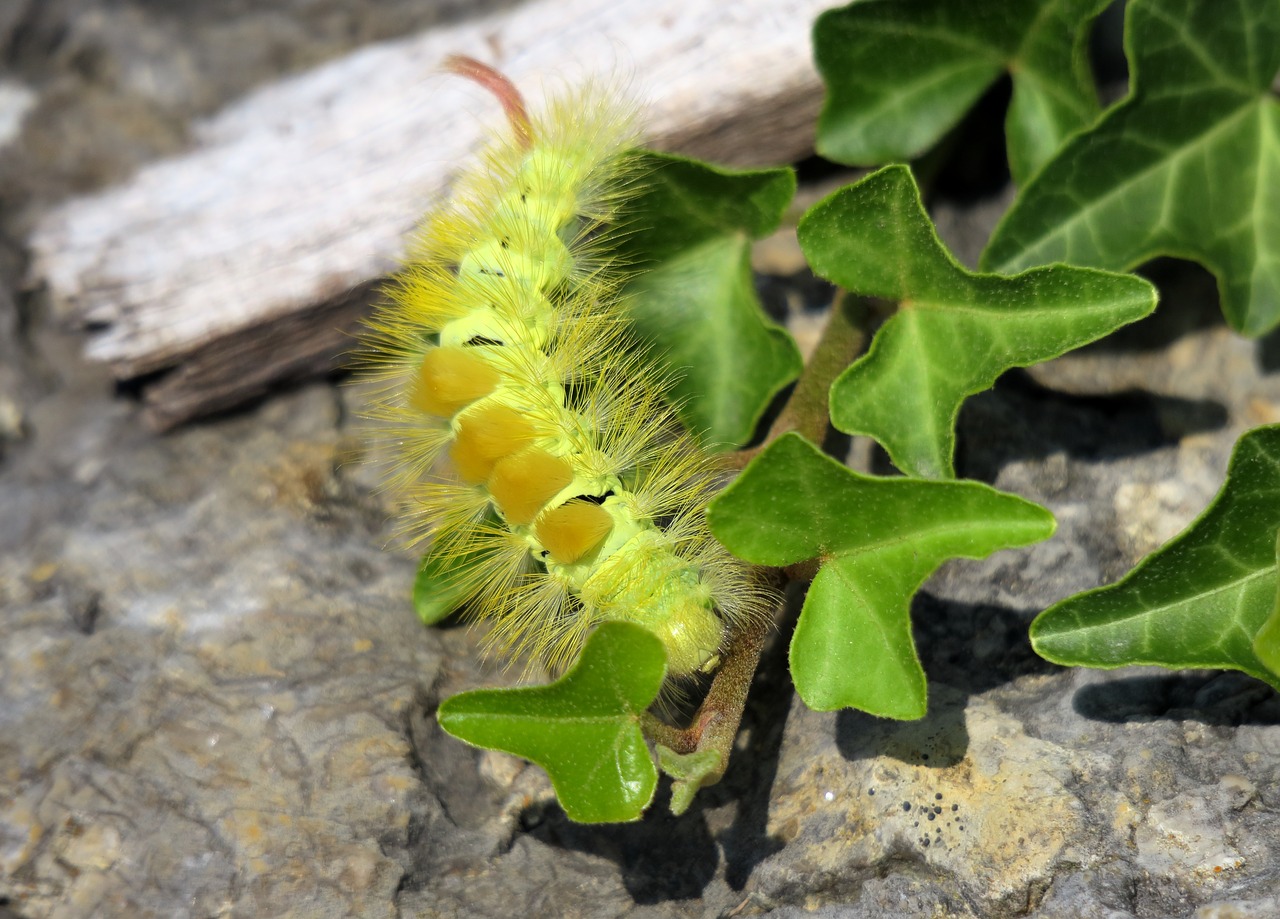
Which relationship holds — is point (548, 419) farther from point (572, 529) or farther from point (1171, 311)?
point (1171, 311)

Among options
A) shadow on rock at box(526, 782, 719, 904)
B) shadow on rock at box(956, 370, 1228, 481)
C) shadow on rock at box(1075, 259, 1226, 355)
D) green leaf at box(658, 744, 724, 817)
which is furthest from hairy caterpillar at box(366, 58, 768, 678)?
shadow on rock at box(1075, 259, 1226, 355)

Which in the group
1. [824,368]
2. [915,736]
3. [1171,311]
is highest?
[1171,311]

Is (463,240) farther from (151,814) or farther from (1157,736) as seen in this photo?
(1157,736)

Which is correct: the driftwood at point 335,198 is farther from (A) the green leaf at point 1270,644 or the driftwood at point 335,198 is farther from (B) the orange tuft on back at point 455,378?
(A) the green leaf at point 1270,644

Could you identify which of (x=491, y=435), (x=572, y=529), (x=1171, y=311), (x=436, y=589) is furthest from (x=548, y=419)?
(x=1171, y=311)

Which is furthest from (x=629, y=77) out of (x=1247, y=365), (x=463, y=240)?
(x=1247, y=365)

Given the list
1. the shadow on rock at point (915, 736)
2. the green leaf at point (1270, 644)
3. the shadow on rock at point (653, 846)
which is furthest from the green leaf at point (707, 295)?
the green leaf at point (1270, 644)

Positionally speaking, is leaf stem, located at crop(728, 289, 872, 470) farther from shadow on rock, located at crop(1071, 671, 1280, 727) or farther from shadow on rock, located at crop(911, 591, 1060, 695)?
shadow on rock, located at crop(1071, 671, 1280, 727)
